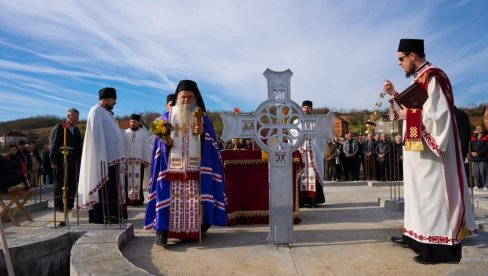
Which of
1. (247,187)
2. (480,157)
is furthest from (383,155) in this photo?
(247,187)

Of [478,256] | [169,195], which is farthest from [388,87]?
[169,195]

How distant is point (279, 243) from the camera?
5.23m

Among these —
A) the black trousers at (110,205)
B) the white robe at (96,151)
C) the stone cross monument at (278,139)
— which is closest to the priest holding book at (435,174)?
the stone cross monument at (278,139)

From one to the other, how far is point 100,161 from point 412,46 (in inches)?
196

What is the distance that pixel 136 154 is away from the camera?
10500 millimetres

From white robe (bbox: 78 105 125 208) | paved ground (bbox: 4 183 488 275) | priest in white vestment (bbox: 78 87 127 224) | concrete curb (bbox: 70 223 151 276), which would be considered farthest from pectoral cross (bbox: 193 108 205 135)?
white robe (bbox: 78 105 125 208)

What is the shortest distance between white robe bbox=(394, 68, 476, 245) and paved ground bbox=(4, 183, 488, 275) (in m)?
0.32

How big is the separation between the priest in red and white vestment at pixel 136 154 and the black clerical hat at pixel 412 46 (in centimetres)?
733

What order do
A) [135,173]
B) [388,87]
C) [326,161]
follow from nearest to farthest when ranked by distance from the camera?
[388,87]
[135,173]
[326,161]

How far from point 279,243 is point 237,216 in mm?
1957

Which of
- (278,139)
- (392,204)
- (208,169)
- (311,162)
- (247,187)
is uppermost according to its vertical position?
(278,139)

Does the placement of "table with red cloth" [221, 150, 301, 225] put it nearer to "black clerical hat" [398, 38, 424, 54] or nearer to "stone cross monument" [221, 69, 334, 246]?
"stone cross monument" [221, 69, 334, 246]

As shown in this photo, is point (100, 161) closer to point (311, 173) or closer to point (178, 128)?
point (178, 128)

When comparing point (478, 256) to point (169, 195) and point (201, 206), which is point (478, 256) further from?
point (169, 195)
